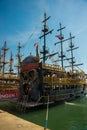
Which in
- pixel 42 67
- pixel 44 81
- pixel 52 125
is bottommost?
pixel 52 125

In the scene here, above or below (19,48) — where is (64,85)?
below

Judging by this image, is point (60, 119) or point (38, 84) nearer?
point (60, 119)

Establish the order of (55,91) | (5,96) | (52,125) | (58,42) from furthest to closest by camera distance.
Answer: (58,42)
(5,96)
(55,91)
(52,125)

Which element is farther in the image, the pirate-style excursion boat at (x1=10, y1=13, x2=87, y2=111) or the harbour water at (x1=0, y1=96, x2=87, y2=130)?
the pirate-style excursion boat at (x1=10, y1=13, x2=87, y2=111)

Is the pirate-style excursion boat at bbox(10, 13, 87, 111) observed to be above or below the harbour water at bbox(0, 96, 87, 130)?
above

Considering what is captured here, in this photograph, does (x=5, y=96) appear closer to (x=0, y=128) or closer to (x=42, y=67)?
(x=42, y=67)

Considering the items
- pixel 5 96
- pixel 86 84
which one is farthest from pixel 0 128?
pixel 86 84

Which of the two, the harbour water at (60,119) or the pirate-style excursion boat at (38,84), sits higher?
the pirate-style excursion boat at (38,84)

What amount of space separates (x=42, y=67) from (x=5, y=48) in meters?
30.7

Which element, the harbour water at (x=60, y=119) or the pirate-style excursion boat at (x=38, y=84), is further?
the pirate-style excursion boat at (x=38, y=84)

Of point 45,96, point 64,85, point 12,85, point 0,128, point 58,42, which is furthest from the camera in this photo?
point 58,42

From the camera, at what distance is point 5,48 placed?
4959 cm

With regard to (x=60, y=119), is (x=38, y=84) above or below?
above

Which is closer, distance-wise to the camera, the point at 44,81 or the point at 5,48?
the point at 44,81
